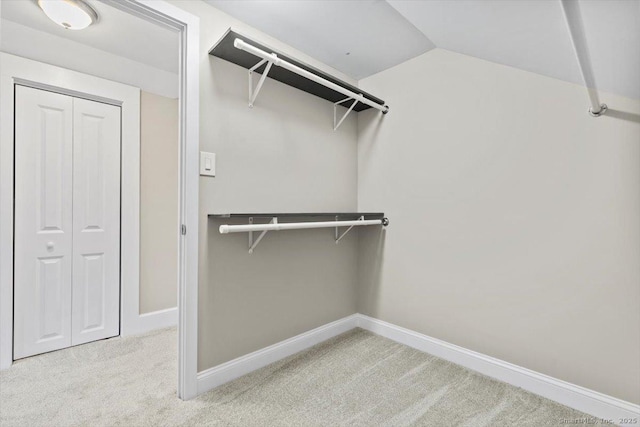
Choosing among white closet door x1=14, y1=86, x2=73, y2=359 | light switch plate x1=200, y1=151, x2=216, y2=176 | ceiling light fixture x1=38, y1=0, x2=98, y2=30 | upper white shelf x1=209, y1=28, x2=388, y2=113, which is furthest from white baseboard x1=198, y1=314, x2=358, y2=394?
ceiling light fixture x1=38, y1=0, x2=98, y2=30

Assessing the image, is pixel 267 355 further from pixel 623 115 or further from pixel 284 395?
pixel 623 115

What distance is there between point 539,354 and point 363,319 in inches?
44.3

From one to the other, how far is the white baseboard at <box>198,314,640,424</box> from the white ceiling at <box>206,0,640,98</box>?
1366 mm

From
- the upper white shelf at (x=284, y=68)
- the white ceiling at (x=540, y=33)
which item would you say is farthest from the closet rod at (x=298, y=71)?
the white ceiling at (x=540, y=33)

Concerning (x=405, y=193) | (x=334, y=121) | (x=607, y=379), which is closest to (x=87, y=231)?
(x=334, y=121)

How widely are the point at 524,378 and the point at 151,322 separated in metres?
2.57

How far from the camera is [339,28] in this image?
166cm

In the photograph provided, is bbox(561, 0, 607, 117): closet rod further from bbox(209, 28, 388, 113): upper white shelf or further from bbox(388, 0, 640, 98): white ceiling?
bbox(209, 28, 388, 113): upper white shelf

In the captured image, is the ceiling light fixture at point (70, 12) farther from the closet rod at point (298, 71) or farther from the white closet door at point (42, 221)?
the closet rod at point (298, 71)

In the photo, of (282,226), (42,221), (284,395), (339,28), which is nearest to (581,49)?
(339,28)

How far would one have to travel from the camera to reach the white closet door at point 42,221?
1.83 m

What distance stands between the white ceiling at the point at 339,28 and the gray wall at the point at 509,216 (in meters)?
0.20

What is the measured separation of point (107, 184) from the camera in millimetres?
2160

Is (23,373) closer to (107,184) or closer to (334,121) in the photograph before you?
(107,184)
